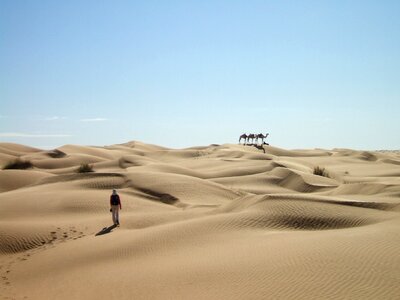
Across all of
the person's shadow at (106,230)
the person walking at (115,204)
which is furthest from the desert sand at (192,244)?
the person walking at (115,204)

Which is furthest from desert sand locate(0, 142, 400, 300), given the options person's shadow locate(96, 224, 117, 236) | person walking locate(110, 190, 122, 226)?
person walking locate(110, 190, 122, 226)

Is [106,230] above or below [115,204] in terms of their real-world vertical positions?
below

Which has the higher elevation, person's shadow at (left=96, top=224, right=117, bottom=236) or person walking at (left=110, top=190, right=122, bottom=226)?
person walking at (left=110, top=190, right=122, bottom=226)

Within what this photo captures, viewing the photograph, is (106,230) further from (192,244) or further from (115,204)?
(192,244)

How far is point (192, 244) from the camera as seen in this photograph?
10.9 m

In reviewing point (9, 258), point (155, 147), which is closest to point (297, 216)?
point (9, 258)

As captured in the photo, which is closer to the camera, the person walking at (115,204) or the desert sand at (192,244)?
the desert sand at (192,244)

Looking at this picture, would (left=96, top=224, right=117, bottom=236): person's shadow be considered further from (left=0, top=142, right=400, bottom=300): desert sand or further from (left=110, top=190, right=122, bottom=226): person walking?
(left=110, top=190, right=122, bottom=226): person walking

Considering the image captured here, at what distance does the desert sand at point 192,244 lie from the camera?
7105mm

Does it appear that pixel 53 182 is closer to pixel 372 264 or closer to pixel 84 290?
pixel 84 290

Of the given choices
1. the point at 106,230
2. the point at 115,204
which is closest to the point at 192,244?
the point at 106,230

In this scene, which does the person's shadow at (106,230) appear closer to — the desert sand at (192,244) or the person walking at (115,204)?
the desert sand at (192,244)

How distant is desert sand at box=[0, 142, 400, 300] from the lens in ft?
23.3

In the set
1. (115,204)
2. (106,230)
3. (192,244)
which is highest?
(115,204)
